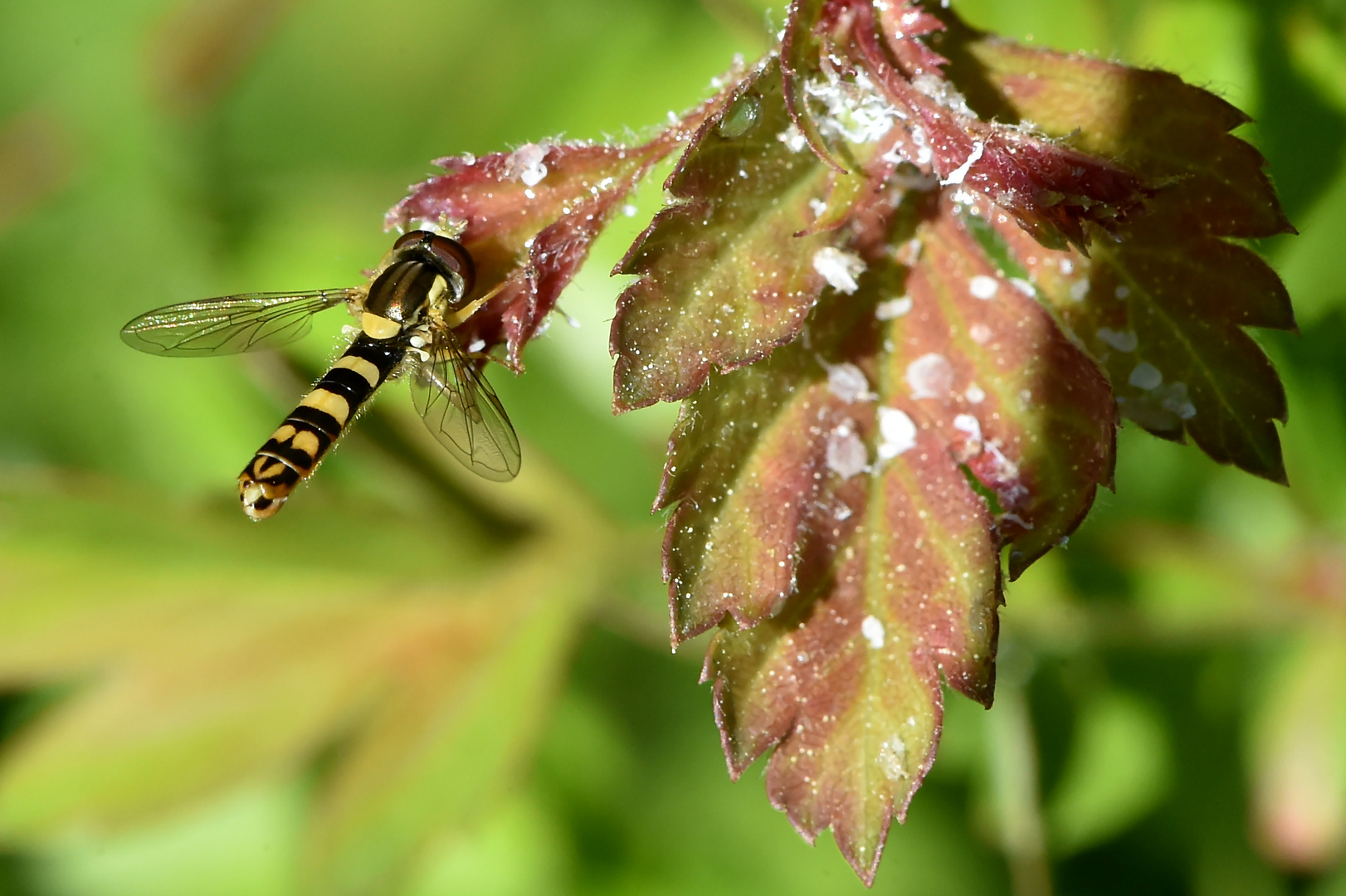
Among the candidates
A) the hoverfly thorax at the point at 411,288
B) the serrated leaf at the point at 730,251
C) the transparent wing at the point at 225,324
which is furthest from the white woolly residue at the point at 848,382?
the transparent wing at the point at 225,324

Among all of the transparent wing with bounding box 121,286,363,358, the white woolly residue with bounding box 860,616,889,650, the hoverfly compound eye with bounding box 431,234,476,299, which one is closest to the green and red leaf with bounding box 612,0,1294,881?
the white woolly residue with bounding box 860,616,889,650

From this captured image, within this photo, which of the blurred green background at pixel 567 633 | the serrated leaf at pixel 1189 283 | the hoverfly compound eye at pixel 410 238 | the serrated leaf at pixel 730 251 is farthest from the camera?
the blurred green background at pixel 567 633

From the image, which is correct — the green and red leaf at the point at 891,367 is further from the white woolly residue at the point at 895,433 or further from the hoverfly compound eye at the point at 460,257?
the hoverfly compound eye at the point at 460,257

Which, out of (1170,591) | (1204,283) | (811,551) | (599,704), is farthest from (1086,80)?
(599,704)

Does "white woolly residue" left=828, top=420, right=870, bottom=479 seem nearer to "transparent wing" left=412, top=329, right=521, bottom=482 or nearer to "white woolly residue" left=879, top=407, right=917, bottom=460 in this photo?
"white woolly residue" left=879, top=407, right=917, bottom=460

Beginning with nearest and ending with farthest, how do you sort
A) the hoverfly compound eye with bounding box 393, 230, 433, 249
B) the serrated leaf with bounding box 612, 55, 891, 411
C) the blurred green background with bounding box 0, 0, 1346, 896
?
1. the serrated leaf with bounding box 612, 55, 891, 411
2. the hoverfly compound eye with bounding box 393, 230, 433, 249
3. the blurred green background with bounding box 0, 0, 1346, 896

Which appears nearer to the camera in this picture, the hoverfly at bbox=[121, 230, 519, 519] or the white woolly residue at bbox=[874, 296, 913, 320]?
the white woolly residue at bbox=[874, 296, 913, 320]

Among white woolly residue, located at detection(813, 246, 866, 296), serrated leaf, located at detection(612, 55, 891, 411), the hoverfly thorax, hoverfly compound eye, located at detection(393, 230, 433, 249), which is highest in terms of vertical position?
hoverfly compound eye, located at detection(393, 230, 433, 249)

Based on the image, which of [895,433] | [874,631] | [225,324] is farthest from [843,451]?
[225,324]
